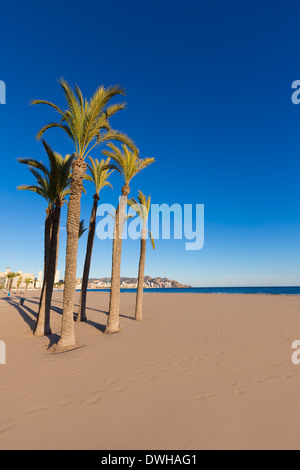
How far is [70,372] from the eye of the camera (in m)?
5.82

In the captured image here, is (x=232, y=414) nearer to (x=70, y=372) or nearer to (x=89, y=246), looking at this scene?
(x=70, y=372)

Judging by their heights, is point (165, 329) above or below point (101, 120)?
below

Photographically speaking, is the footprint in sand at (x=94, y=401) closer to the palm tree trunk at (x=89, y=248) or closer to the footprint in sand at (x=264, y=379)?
the footprint in sand at (x=264, y=379)

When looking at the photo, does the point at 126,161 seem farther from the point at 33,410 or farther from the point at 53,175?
the point at 33,410

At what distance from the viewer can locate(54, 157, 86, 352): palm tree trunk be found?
8.06 meters

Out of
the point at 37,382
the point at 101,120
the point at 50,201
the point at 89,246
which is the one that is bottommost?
the point at 37,382

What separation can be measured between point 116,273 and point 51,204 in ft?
15.7

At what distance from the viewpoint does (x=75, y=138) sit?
905 cm

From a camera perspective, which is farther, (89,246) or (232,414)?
(89,246)

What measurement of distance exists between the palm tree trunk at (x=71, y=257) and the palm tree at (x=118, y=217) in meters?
2.46
